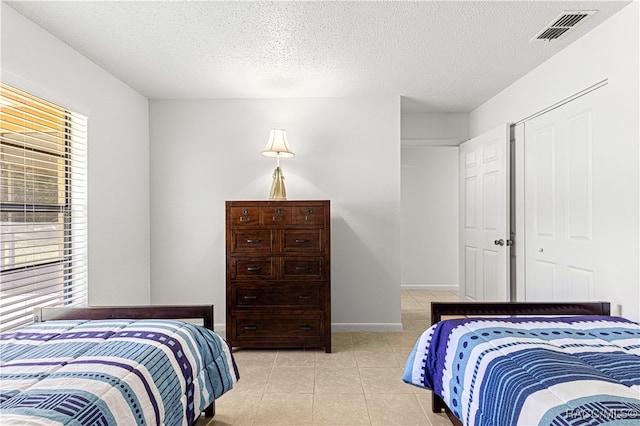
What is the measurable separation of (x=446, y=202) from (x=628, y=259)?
389cm

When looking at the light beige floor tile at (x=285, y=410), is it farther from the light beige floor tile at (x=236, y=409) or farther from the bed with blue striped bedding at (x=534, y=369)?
the bed with blue striped bedding at (x=534, y=369)

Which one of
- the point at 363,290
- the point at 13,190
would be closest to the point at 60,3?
the point at 13,190

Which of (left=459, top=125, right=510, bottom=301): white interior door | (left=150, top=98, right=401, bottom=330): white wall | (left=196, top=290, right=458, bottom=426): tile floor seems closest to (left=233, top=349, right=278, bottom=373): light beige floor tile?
(left=196, top=290, right=458, bottom=426): tile floor

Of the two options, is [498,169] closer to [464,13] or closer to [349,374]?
[464,13]

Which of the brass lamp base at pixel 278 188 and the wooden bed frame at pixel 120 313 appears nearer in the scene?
the wooden bed frame at pixel 120 313

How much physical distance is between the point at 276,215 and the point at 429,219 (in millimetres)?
3475

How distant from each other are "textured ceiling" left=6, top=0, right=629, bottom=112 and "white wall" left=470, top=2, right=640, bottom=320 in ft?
0.39

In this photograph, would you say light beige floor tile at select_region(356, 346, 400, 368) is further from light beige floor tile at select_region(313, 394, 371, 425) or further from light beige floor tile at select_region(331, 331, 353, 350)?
light beige floor tile at select_region(313, 394, 371, 425)

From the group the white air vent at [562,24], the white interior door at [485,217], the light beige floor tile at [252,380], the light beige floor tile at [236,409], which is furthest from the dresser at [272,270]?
the white air vent at [562,24]

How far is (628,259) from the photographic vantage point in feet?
7.22

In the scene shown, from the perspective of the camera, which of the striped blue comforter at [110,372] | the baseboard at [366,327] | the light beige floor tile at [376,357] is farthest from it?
the baseboard at [366,327]

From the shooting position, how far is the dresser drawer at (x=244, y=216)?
3.29 metres

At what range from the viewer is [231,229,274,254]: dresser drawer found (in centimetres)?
329

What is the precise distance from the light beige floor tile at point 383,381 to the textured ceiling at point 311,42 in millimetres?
2370
